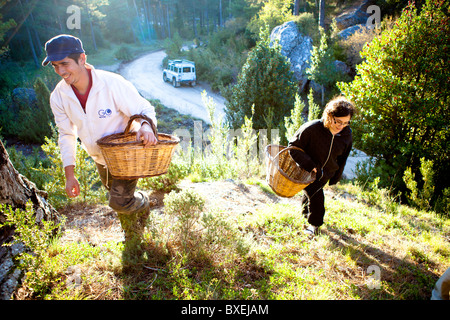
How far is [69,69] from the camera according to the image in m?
2.19

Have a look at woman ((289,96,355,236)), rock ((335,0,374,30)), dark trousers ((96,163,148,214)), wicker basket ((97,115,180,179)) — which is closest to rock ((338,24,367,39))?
rock ((335,0,374,30))

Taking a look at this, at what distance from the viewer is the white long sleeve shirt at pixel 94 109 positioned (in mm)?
2326

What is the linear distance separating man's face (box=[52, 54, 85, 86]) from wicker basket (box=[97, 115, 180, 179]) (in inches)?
22.0

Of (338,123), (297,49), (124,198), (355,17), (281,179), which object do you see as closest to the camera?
(124,198)

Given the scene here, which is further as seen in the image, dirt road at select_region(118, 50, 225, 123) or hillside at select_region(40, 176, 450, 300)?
dirt road at select_region(118, 50, 225, 123)

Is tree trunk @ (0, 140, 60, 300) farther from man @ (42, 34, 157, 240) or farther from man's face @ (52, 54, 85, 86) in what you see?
man's face @ (52, 54, 85, 86)

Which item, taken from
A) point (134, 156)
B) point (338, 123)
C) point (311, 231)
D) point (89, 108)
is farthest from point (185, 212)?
point (338, 123)

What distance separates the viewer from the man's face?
7.08ft

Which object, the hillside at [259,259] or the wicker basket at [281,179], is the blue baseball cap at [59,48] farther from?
the wicker basket at [281,179]

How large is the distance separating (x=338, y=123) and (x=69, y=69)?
8.77ft

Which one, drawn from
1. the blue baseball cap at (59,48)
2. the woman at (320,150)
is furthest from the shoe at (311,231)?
the blue baseball cap at (59,48)

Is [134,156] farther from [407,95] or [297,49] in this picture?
[297,49]

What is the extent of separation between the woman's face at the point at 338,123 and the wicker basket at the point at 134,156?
1767mm
